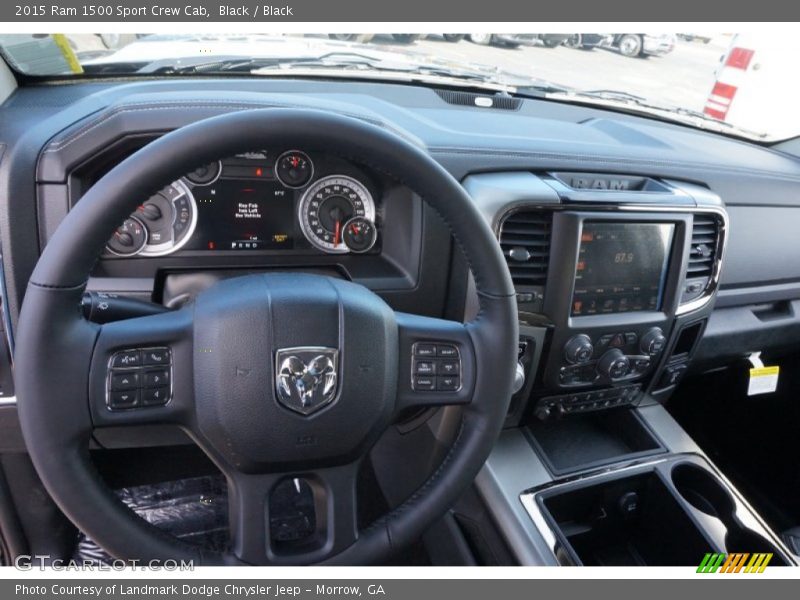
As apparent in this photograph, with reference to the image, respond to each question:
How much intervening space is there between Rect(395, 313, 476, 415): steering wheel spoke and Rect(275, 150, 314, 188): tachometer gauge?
0.51m

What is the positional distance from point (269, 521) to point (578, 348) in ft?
3.10

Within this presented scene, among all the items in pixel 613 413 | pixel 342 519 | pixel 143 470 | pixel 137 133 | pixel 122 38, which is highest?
pixel 122 38

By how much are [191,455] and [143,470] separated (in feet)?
0.55

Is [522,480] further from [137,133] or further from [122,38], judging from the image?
[122,38]

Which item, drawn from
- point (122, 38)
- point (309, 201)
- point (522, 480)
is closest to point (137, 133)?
point (309, 201)

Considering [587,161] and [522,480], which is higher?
[587,161]

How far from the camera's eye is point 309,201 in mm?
1575

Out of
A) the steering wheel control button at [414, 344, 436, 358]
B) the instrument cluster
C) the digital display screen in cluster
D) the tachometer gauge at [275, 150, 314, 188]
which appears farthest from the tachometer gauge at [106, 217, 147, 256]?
the steering wheel control button at [414, 344, 436, 358]

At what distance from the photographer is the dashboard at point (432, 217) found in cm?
138

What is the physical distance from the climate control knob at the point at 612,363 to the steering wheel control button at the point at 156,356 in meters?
1.20

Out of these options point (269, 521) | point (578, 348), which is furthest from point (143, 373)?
point (578, 348)

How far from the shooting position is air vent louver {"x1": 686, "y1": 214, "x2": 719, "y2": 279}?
1.87m

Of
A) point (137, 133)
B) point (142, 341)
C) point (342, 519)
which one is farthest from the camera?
point (137, 133)

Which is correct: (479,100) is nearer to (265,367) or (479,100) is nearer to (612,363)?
(612,363)
